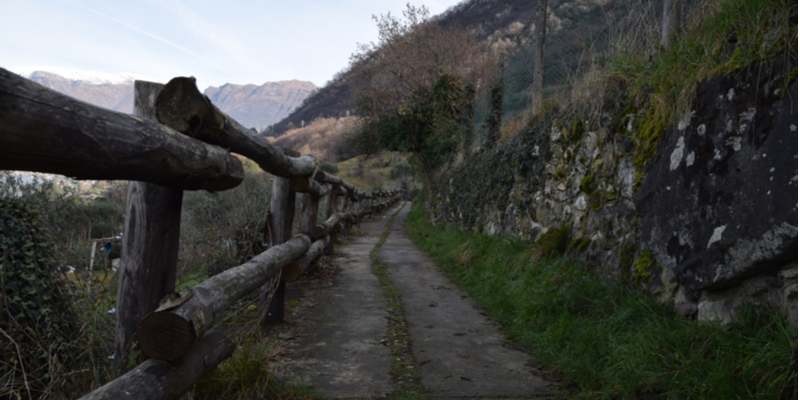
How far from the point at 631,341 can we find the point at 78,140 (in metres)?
2.99

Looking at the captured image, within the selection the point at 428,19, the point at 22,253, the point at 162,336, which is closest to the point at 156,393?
the point at 162,336

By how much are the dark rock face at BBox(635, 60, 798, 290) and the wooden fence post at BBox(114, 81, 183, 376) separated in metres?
3.06

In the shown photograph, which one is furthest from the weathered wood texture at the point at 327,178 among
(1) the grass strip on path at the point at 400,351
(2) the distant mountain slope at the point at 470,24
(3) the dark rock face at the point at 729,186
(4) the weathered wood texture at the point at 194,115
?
(2) the distant mountain slope at the point at 470,24

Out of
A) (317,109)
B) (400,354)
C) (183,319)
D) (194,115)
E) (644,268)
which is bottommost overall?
(400,354)

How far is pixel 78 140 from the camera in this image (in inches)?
46.3

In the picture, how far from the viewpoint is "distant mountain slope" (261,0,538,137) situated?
63.8 meters

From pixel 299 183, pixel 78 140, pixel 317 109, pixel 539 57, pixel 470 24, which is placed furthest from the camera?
pixel 317 109

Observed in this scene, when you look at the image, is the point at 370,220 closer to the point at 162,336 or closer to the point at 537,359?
the point at 537,359

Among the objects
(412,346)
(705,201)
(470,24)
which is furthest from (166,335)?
(470,24)

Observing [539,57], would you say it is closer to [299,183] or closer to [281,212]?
[299,183]

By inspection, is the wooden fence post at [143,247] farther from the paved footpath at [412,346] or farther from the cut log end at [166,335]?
Answer: the paved footpath at [412,346]

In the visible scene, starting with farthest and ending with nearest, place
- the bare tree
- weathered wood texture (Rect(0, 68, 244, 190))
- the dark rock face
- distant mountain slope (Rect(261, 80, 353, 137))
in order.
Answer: distant mountain slope (Rect(261, 80, 353, 137)) → the bare tree → the dark rock face → weathered wood texture (Rect(0, 68, 244, 190))

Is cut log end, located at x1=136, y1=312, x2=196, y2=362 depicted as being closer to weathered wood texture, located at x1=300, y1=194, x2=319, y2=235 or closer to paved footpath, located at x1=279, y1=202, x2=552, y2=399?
paved footpath, located at x1=279, y1=202, x2=552, y2=399

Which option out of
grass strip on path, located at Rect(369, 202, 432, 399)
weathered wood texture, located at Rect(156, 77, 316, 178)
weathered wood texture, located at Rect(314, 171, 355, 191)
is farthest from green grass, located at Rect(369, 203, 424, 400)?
weathered wood texture, located at Rect(156, 77, 316, 178)
